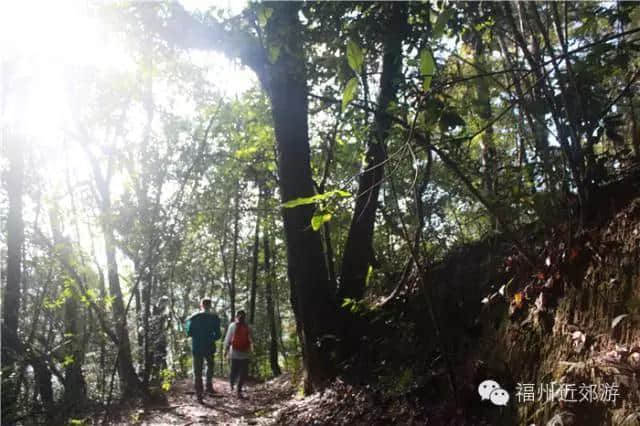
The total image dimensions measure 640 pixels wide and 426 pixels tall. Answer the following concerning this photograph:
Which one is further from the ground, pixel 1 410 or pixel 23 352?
pixel 23 352

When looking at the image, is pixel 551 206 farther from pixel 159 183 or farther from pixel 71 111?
pixel 71 111

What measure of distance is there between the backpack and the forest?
106 centimetres

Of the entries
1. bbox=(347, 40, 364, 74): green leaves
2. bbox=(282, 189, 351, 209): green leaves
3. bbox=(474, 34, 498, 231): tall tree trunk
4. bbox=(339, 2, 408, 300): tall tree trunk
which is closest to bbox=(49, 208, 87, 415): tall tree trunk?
bbox=(339, 2, 408, 300): tall tree trunk

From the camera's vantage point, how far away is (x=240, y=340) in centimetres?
978

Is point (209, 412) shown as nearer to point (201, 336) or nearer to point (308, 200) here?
point (201, 336)

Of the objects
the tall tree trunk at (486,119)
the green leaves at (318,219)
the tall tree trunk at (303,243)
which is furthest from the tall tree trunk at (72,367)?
the green leaves at (318,219)

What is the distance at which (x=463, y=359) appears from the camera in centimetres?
409

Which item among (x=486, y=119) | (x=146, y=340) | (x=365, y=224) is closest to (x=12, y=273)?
(x=146, y=340)

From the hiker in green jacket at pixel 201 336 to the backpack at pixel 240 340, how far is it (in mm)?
598

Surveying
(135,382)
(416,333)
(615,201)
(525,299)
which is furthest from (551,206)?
(135,382)

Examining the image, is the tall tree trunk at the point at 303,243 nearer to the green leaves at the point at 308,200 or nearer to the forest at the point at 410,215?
the forest at the point at 410,215

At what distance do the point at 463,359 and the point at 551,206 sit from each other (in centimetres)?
154

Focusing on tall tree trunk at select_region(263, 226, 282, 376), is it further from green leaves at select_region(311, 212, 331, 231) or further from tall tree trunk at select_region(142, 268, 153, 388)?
green leaves at select_region(311, 212, 331, 231)

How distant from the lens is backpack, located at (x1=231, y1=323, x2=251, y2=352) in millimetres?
9719
